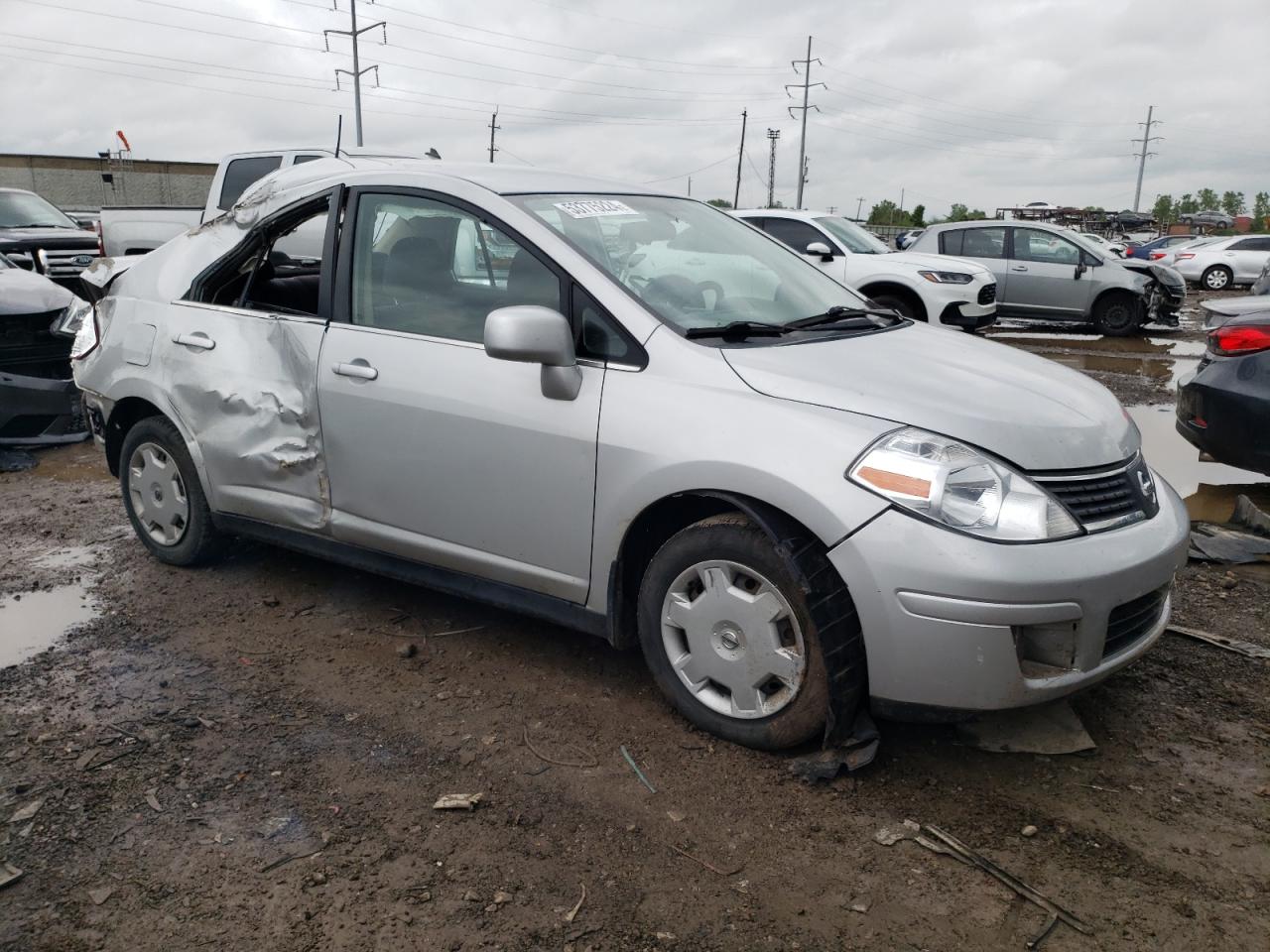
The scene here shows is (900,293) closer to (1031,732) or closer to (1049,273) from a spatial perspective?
(1049,273)

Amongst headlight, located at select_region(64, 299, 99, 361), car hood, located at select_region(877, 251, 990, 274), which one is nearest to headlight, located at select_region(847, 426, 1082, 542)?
headlight, located at select_region(64, 299, 99, 361)

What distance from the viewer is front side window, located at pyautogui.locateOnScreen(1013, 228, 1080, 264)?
→ 47.1 feet

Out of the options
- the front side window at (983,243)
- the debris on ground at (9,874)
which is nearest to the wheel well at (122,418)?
the debris on ground at (9,874)

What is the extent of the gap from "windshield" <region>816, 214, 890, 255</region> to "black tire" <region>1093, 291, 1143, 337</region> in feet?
13.6

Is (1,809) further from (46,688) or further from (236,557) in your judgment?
(236,557)

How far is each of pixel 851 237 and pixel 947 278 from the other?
1365 millimetres

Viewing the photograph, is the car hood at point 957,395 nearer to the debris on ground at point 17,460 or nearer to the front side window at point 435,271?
the front side window at point 435,271

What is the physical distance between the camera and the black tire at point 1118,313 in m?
14.3

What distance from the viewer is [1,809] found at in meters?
2.81

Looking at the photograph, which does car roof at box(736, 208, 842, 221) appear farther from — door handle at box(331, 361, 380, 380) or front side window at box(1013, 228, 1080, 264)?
door handle at box(331, 361, 380, 380)

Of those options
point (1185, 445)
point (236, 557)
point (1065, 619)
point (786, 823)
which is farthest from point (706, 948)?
point (1185, 445)

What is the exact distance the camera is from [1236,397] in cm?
515

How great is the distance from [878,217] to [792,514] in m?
97.2

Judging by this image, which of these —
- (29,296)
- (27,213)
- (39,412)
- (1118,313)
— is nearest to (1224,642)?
(39,412)
